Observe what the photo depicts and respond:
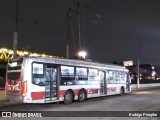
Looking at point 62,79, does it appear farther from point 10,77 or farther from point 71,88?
point 10,77

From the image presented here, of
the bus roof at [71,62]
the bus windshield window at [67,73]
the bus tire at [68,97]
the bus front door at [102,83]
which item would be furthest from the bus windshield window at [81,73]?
the bus front door at [102,83]

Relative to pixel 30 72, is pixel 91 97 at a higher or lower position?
lower

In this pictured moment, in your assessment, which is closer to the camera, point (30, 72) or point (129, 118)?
point (129, 118)

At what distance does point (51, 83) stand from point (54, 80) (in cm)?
38

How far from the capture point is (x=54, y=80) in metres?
16.7

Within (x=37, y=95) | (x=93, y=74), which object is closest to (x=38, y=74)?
(x=37, y=95)

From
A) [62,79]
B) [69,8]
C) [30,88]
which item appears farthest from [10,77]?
[69,8]

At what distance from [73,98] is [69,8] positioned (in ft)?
40.6

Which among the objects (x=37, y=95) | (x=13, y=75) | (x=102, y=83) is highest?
(x=13, y=75)

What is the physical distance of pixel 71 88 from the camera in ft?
59.6

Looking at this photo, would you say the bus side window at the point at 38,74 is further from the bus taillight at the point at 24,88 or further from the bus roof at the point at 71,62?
the bus taillight at the point at 24,88

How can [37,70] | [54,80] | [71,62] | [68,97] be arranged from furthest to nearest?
[71,62] < [68,97] < [54,80] < [37,70]

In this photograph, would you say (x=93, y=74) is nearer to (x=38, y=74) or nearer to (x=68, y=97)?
(x=68, y=97)

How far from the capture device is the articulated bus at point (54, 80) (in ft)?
48.5
